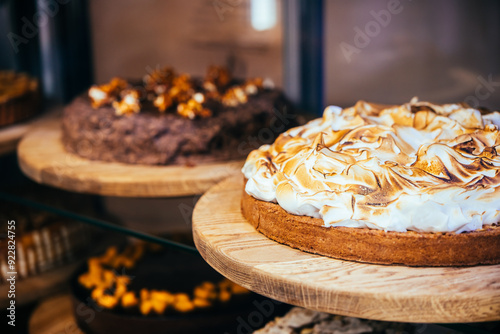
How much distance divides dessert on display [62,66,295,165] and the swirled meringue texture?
397 millimetres

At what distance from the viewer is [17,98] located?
207 cm

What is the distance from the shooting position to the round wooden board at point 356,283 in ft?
2.64

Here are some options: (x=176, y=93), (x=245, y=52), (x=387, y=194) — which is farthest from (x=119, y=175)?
(x=245, y=52)

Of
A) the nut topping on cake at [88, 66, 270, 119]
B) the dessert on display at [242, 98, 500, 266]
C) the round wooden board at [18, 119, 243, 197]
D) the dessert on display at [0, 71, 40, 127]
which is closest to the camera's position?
the dessert on display at [242, 98, 500, 266]

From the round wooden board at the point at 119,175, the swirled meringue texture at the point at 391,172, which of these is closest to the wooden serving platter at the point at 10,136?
the round wooden board at the point at 119,175

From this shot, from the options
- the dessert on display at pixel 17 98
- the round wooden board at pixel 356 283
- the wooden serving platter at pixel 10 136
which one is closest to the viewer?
the round wooden board at pixel 356 283

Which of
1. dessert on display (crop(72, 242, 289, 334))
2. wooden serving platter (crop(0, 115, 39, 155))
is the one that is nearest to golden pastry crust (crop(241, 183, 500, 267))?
dessert on display (crop(72, 242, 289, 334))

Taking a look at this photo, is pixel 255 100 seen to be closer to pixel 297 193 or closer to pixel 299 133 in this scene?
pixel 299 133

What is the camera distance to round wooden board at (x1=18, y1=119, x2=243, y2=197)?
4.69ft

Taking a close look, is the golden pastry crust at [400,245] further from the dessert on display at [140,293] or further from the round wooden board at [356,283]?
the dessert on display at [140,293]

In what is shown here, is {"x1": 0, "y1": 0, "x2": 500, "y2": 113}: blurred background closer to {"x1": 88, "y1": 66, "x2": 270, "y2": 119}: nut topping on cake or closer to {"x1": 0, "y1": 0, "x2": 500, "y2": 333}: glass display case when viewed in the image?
{"x1": 0, "y1": 0, "x2": 500, "y2": 333}: glass display case

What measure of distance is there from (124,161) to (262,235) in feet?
2.29

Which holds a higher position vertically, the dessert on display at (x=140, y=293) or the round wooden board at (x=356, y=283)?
the round wooden board at (x=356, y=283)

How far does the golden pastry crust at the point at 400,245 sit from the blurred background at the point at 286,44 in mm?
693
